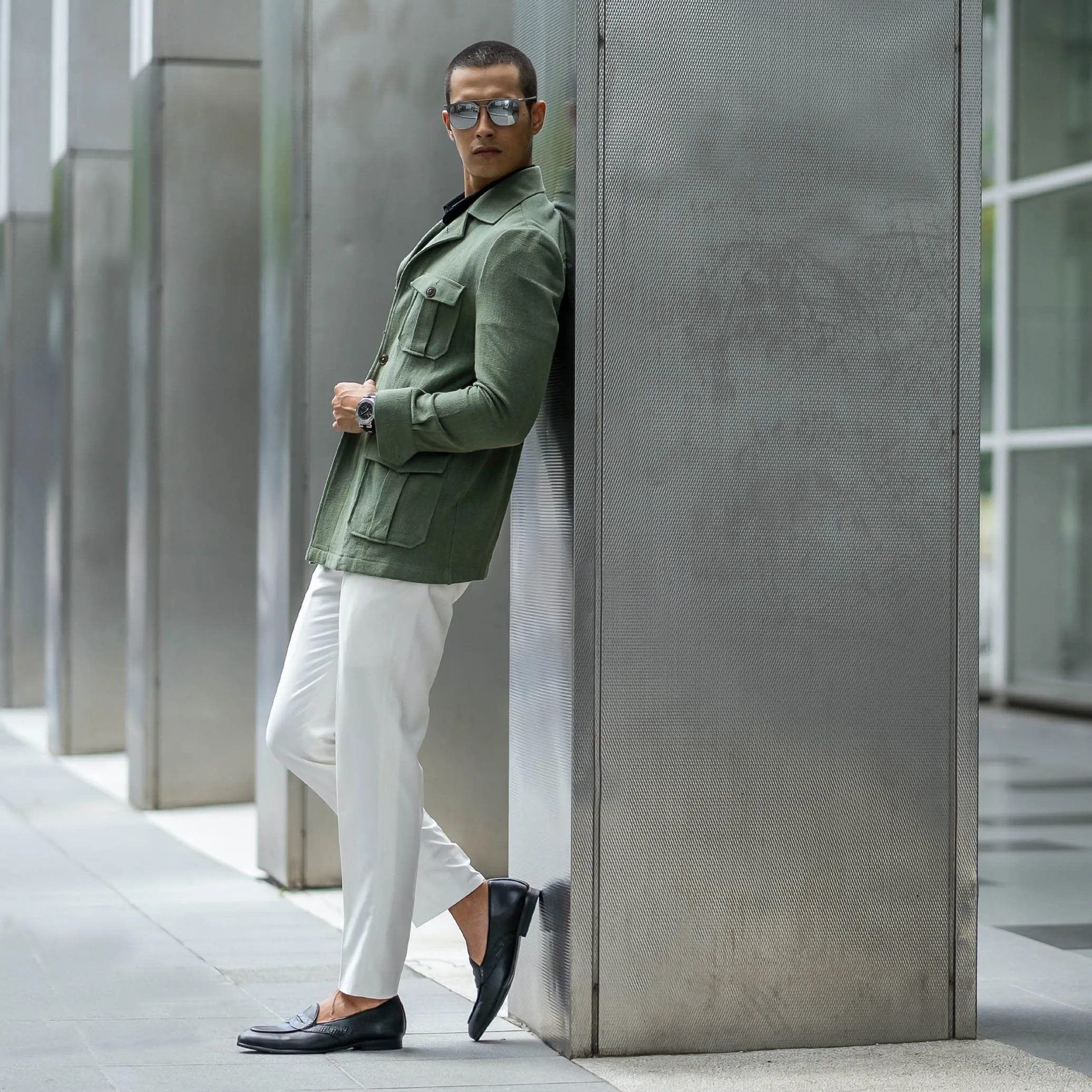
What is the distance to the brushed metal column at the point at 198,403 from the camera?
901 cm

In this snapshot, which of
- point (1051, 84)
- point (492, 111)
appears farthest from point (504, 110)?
point (1051, 84)

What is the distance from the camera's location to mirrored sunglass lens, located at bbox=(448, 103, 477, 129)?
14.1ft

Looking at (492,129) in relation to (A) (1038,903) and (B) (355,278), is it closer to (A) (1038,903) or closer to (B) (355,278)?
(B) (355,278)

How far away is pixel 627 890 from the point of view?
4.26 meters

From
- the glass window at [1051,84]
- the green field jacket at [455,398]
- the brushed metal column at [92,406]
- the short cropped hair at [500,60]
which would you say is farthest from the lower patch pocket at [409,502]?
the glass window at [1051,84]

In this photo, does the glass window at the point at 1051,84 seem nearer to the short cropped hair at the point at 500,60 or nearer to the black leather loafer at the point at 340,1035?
the short cropped hair at the point at 500,60

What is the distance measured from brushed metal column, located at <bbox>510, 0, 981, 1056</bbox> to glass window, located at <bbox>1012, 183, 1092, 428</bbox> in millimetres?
11911

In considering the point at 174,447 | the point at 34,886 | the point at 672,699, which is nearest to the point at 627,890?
the point at 672,699

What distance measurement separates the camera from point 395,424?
4141 millimetres

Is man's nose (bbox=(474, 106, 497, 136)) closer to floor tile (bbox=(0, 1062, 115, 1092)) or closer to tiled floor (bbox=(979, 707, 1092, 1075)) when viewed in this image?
floor tile (bbox=(0, 1062, 115, 1092))

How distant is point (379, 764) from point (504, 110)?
4.92ft

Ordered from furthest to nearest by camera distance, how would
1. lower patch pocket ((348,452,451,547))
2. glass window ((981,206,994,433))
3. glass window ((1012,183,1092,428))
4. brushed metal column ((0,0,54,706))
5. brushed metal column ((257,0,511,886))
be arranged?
glass window ((981,206,994,433)), glass window ((1012,183,1092,428)), brushed metal column ((0,0,54,706)), brushed metal column ((257,0,511,886)), lower patch pocket ((348,452,451,547))

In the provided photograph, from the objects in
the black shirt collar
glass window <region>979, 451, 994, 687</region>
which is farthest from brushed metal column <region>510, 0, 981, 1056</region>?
glass window <region>979, 451, 994, 687</region>

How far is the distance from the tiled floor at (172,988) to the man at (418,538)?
0.18 metres
